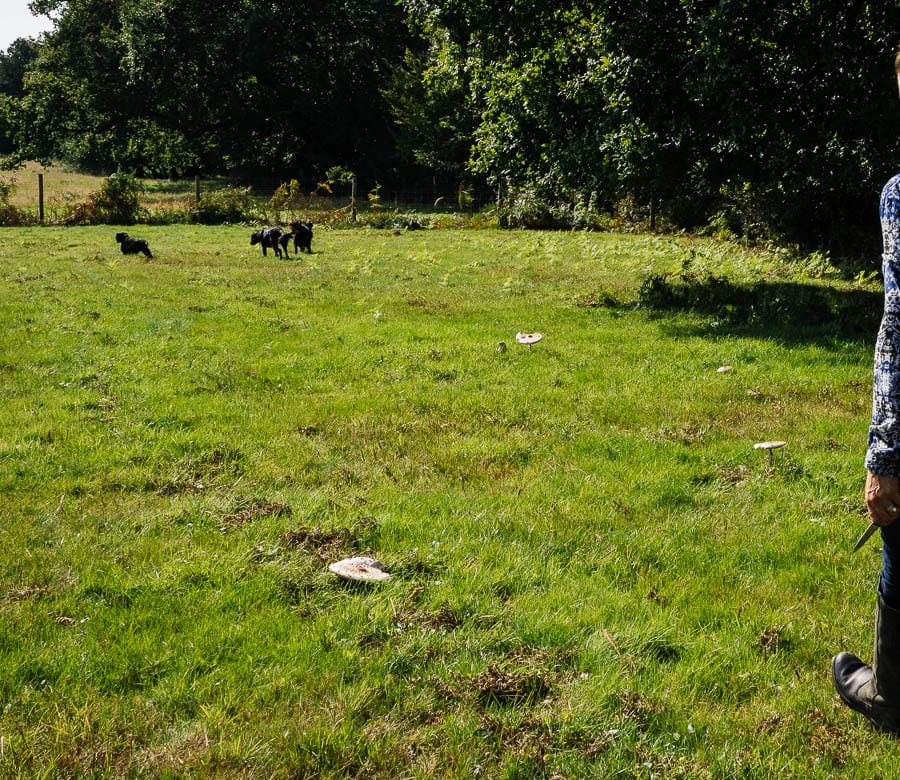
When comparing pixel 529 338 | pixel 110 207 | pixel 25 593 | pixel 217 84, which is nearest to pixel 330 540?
pixel 25 593

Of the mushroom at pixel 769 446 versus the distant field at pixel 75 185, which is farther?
the distant field at pixel 75 185

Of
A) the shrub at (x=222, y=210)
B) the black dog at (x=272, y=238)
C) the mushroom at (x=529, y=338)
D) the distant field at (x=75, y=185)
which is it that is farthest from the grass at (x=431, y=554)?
the distant field at (x=75, y=185)

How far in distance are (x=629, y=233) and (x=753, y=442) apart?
1963 centimetres

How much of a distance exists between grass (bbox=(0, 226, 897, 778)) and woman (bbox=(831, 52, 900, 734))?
0.81 ft

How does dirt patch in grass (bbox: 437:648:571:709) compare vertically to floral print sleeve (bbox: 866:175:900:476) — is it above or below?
below

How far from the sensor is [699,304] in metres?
11.1

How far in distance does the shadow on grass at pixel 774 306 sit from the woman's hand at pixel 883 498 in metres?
7.05

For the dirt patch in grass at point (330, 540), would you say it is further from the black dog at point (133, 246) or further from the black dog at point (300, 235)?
the black dog at point (133, 246)

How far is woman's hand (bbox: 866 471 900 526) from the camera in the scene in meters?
2.49

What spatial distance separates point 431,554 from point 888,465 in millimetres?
2267

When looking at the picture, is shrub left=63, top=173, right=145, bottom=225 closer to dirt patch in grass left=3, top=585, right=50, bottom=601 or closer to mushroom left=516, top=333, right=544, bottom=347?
mushroom left=516, top=333, right=544, bottom=347

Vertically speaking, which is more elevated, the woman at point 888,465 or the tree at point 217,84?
the tree at point 217,84

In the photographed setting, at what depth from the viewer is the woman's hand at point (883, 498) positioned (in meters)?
2.49

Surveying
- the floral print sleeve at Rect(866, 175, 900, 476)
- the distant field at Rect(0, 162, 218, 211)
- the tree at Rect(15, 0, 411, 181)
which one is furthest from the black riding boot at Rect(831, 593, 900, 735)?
the tree at Rect(15, 0, 411, 181)
